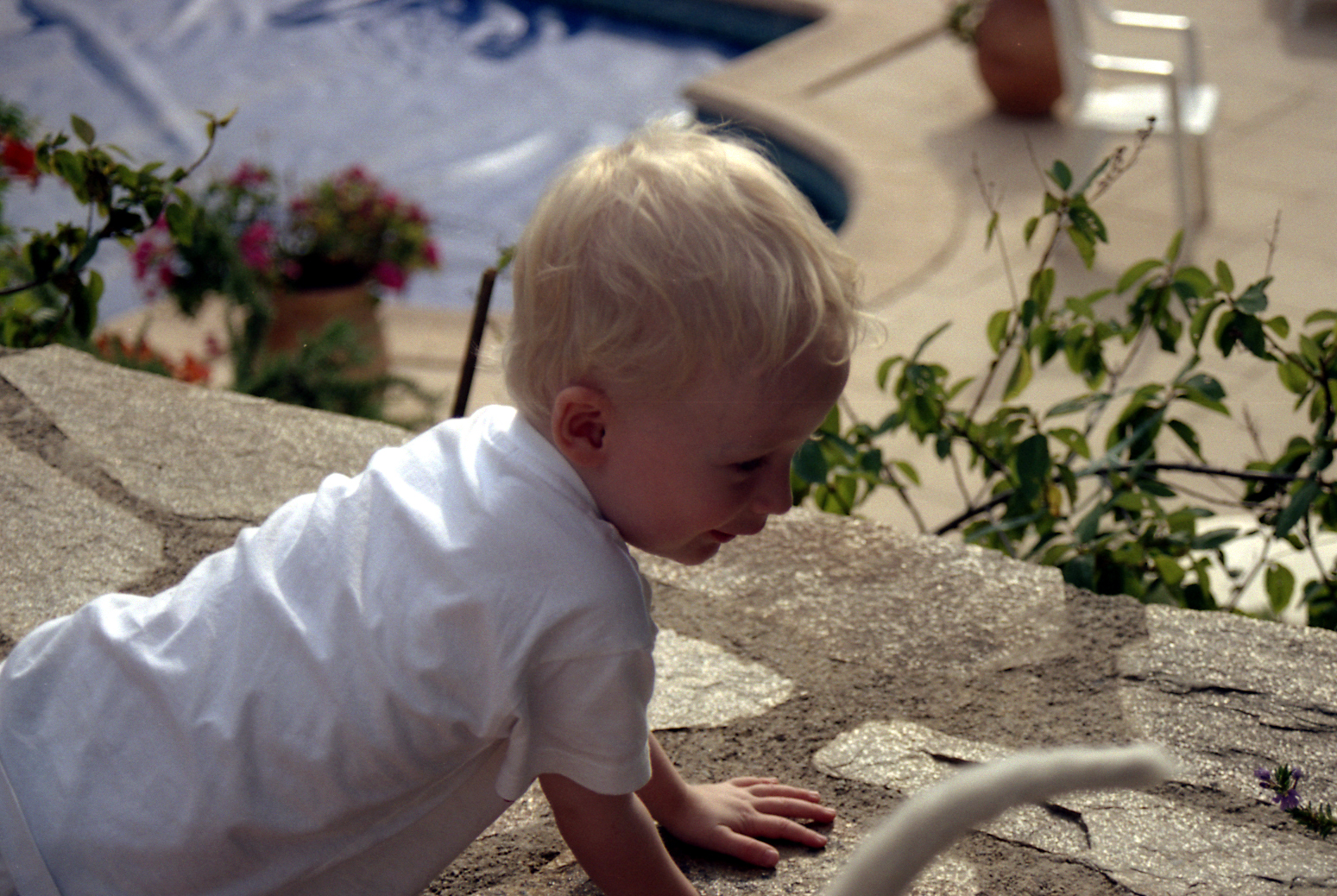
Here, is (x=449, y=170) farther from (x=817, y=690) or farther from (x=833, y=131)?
(x=817, y=690)

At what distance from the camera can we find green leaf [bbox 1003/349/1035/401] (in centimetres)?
180

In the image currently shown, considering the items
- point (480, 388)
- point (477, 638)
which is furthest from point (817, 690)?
point (480, 388)

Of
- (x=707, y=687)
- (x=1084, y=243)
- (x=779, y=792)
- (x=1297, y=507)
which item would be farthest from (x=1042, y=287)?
(x=779, y=792)

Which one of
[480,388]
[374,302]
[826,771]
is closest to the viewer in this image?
[826,771]

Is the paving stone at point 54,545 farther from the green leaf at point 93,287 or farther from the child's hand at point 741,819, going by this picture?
the child's hand at point 741,819

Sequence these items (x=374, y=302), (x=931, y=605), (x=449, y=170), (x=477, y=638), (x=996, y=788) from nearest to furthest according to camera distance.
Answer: (x=996, y=788) < (x=477, y=638) < (x=931, y=605) < (x=374, y=302) < (x=449, y=170)

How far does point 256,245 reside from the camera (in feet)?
16.0

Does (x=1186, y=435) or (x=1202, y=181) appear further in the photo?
(x=1202, y=181)

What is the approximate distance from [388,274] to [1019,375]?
368 centimetres

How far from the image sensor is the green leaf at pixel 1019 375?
180 cm

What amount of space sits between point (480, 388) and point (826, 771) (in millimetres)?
3344

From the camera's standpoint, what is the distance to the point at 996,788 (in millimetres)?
480

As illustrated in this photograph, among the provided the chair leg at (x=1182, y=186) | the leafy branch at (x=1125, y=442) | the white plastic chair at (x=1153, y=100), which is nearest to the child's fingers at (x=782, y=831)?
the leafy branch at (x=1125, y=442)

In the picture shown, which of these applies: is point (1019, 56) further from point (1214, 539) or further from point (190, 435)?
point (190, 435)
